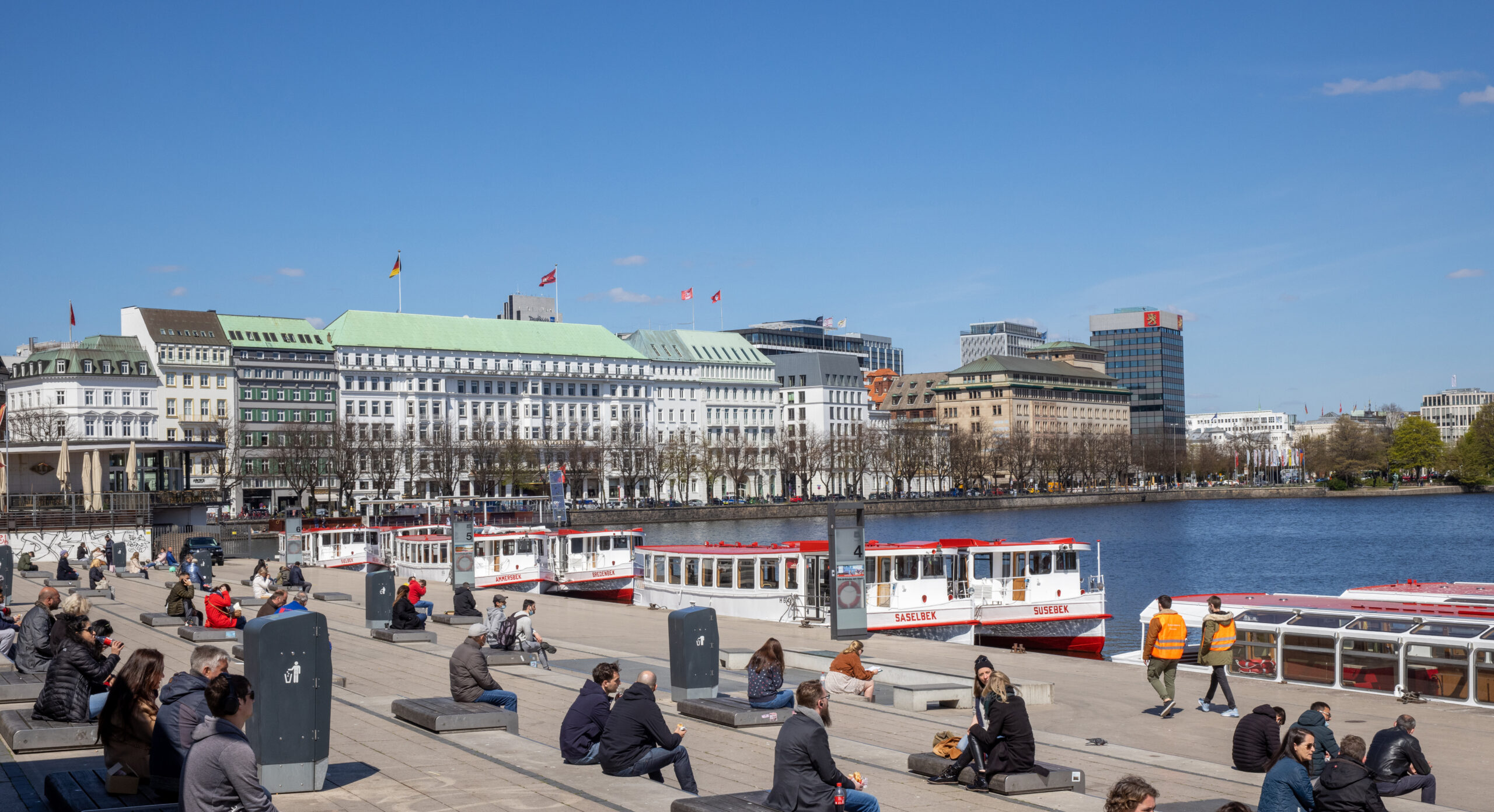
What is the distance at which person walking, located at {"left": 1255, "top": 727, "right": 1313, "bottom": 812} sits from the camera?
10719mm

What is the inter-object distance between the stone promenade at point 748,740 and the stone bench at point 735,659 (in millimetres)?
489

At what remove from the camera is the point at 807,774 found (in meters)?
10.5

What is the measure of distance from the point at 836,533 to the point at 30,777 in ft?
55.5

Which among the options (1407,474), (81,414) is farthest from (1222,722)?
(1407,474)

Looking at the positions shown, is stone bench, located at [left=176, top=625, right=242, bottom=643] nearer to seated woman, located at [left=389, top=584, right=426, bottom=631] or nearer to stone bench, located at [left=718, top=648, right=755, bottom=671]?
seated woman, located at [left=389, top=584, right=426, bottom=631]

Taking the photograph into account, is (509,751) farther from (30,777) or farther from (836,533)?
(836,533)

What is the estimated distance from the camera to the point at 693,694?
55.7 ft

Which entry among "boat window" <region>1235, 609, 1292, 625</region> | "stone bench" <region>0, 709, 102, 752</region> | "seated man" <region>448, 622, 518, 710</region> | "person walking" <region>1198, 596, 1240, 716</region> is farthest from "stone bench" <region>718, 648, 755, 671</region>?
"stone bench" <region>0, 709, 102, 752</region>

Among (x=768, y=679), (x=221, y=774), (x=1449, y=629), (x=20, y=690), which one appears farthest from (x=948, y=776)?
(x=1449, y=629)

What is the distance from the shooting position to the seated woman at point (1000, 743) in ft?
41.7

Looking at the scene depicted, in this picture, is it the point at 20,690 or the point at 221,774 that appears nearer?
the point at 221,774

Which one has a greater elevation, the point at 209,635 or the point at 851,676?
the point at 209,635

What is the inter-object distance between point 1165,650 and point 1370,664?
507cm

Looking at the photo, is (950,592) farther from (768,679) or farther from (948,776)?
(948,776)
